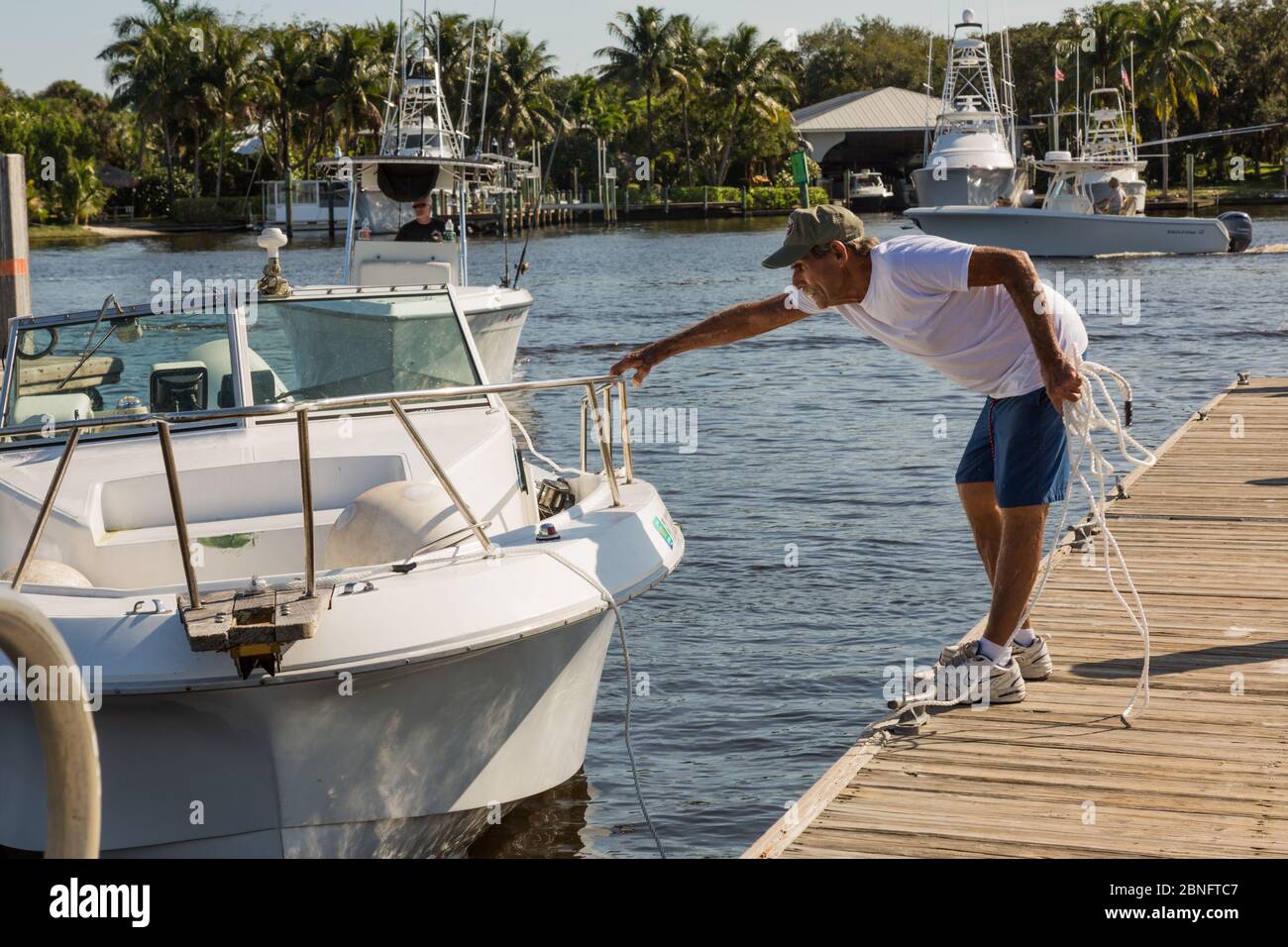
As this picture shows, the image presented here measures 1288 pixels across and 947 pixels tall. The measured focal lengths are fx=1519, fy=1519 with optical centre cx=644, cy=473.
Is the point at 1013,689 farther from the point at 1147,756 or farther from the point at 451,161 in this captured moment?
the point at 451,161

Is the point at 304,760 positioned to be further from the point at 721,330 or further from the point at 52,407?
the point at 52,407

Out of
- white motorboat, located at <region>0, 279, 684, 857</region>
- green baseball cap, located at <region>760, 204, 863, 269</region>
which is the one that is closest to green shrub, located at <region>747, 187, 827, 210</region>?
white motorboat, located at <region>0, 279, 684, 857</region>

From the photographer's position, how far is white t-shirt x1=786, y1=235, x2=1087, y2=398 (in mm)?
4859

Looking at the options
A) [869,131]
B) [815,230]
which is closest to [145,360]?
[815,230]

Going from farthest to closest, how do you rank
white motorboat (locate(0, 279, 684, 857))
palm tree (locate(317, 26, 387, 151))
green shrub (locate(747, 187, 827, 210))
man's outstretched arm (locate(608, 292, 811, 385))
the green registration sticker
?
1. green shrub (locate(747, 187, 827, 210))
2. palm tree (locate(317, 26, 387, 151))
3. the green registration sticker
4. man's outstretched arm (locate(608, 292, 811, 385))
5. white motorboat (locate(0, 279, 684, 857))

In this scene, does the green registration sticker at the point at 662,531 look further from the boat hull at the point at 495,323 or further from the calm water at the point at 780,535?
the boat hull at the point at 495,323

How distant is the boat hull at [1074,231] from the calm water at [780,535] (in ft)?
24.9

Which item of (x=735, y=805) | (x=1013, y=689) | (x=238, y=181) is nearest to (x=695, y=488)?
(x=735, y=805)

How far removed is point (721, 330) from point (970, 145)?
40647 mm

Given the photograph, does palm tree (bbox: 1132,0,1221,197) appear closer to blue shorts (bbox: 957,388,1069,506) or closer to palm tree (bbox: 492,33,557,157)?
palm tree (bbox: 492,33,557,157)

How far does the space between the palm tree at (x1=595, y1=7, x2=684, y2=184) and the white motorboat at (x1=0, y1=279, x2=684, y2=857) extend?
75.9m
